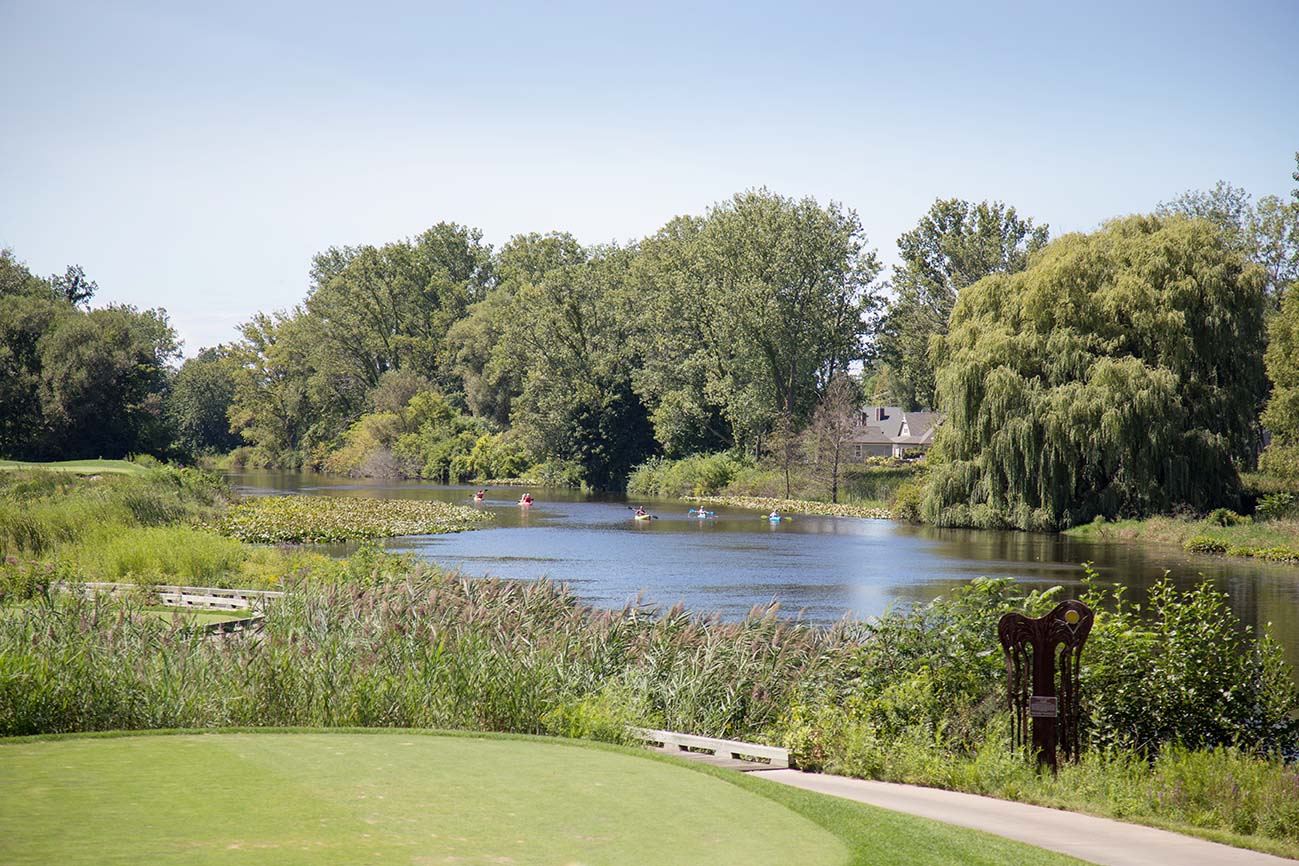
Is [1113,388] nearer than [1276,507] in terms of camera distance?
No

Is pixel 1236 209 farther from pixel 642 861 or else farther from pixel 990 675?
pixel 642 861

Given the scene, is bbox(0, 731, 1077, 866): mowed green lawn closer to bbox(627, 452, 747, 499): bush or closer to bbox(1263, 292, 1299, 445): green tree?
bbox(1263, 292, 1299, 445): green tree

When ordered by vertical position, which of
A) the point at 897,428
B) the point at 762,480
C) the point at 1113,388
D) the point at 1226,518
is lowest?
the point at 1226,518

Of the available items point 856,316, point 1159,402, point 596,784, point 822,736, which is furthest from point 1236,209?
point 596,784

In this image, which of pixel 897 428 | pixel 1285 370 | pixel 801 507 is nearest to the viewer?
pixel 1285 370

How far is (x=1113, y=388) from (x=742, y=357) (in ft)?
97.2

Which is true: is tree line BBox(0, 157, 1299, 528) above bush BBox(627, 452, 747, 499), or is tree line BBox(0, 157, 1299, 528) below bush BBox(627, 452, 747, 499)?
above

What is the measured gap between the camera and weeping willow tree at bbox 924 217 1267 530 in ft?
138

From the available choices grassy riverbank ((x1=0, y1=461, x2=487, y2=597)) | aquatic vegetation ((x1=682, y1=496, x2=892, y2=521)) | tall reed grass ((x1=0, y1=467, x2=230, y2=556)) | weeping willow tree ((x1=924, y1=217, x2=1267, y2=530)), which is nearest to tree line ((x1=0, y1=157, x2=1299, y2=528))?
weeping willow tree ((x1=924, y1=217, x2=1267, y2=530))

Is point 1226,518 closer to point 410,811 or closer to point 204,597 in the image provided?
point 204,597

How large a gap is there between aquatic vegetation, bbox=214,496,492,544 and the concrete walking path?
91.0 ft

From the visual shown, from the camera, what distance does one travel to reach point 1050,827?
9016 millimetres

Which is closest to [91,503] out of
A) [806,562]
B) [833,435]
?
[806,562]

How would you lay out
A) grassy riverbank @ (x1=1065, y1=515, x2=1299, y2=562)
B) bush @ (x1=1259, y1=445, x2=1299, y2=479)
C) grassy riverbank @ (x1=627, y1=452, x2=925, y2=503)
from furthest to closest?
grassy riverbank @ (x1=627, y1=452, x2=925, y2=503)
bush @ (x1=1259, y1=445, x2=1299, y2=479)
grassy riverbank @ (x1=1065, y1=515, x2=1299, y2=562)
